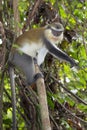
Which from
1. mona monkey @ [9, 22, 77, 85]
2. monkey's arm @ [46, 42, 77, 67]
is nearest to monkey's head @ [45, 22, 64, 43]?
mona monkey @ [9, 22, 77, 85]

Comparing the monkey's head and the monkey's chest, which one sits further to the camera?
the monkey's chest

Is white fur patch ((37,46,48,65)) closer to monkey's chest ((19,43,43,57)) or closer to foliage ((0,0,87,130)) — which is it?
monkey's chest ((19,43,43,57))

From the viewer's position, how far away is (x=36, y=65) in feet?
12.2

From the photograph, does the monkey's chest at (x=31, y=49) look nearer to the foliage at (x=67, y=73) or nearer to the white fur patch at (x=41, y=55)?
the white fur patch at (x=41, y=55)

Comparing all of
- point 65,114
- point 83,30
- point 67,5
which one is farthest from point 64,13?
point 65,114

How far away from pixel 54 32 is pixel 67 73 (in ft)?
1.66

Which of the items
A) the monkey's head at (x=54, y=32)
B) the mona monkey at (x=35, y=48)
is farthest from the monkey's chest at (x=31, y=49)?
the monkey's head at (x=54, y=32)

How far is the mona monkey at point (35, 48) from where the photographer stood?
379 cm

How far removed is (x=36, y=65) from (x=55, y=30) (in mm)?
458

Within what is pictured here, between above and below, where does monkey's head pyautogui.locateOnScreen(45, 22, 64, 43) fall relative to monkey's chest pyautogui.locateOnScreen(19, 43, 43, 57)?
above

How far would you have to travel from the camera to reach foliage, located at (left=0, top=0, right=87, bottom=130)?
3850 mm

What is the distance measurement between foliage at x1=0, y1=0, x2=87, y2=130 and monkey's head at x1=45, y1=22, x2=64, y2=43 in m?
0.17

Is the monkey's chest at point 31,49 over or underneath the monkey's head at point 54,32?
underneath

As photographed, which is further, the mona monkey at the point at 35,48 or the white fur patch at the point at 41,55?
the white fur patch at the point at 41,55
